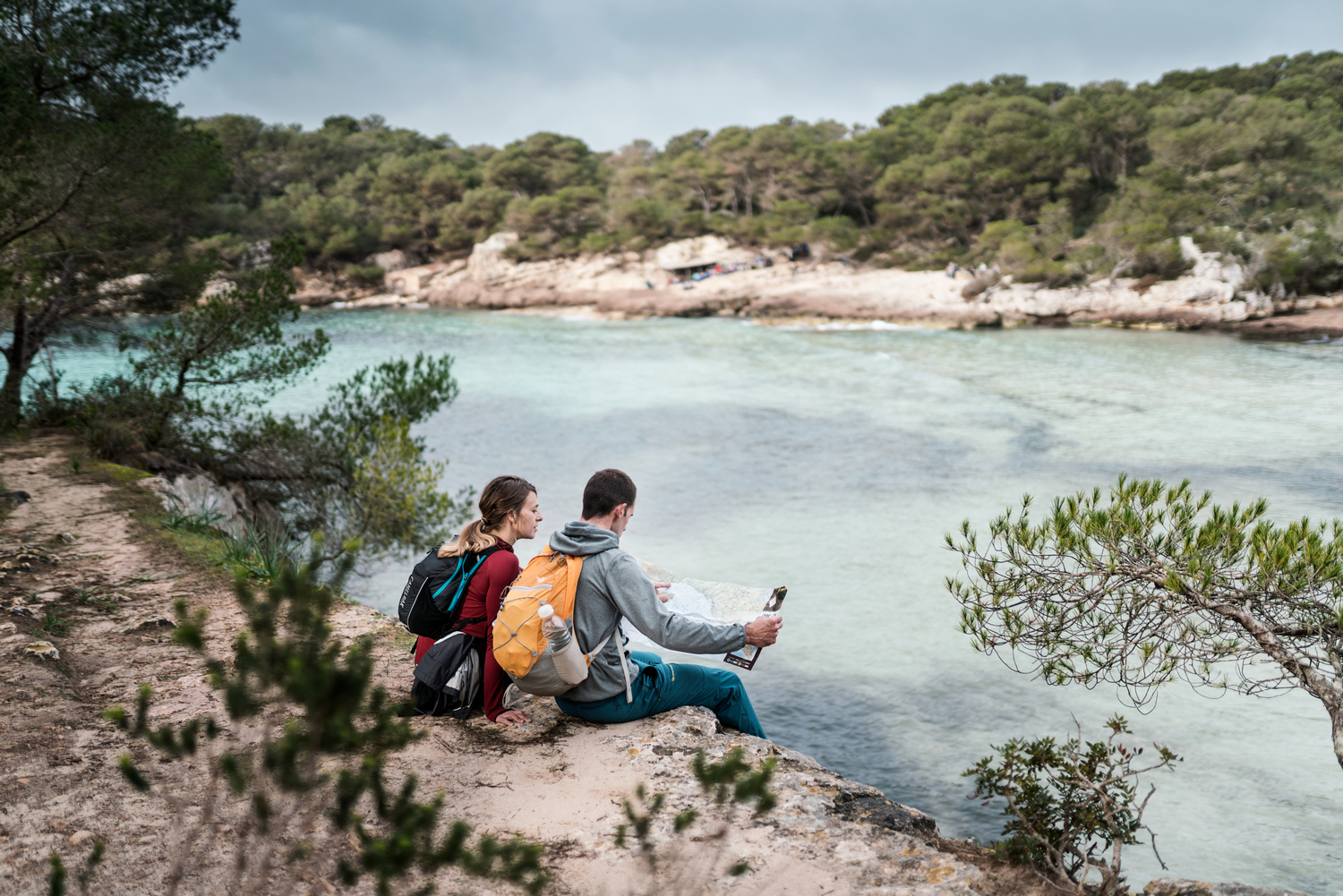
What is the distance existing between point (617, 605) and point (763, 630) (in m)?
0.64

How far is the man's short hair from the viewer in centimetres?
368

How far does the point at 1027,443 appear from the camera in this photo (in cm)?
1792

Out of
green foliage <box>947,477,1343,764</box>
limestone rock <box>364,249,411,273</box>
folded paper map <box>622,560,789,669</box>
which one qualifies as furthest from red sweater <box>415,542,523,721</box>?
limestone rock <box>364,249,411,273</box>

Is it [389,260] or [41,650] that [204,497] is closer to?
[41,650]

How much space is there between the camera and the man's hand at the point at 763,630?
3625 mm

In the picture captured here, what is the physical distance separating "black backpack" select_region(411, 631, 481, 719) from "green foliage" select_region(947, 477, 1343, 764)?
231 cm

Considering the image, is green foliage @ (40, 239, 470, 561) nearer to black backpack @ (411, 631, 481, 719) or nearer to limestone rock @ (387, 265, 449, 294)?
black backpack @ (411, 631, 481, 719)

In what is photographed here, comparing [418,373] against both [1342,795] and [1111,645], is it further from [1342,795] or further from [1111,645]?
[1342,795]

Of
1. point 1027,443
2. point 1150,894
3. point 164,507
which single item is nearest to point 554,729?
point 1150,894

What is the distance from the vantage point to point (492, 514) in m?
4.03

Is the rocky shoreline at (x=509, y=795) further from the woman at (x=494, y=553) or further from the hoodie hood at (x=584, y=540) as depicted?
the hoodie hood at (x=584, y=540)

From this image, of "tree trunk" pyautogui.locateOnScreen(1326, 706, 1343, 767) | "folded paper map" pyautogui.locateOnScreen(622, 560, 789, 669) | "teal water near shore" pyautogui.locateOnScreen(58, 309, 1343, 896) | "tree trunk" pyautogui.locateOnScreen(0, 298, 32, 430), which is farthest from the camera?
"tree trunk" pyautogui.locateOnScreen(0, 298, 32, 430)

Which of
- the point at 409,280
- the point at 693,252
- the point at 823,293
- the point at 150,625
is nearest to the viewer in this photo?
the point at 150,625

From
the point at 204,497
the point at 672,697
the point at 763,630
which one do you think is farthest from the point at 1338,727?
the point at 204,497
